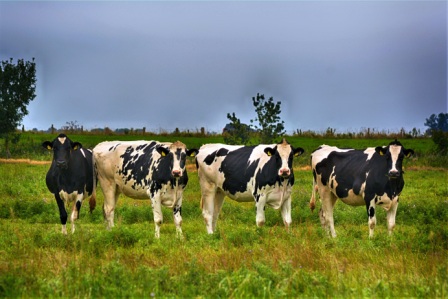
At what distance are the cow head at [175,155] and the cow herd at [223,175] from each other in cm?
2

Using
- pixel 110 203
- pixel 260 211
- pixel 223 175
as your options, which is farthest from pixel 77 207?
pixel 260 211

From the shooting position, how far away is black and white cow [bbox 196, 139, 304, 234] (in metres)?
16.9

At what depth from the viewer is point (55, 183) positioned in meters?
18.2

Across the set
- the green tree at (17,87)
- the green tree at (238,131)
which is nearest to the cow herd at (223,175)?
the green tree at (238,131)

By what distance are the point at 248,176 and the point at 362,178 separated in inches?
111

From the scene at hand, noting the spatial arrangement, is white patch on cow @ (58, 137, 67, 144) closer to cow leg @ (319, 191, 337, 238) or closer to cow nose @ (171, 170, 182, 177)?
cow nose @ (171, 170, 182, 177)

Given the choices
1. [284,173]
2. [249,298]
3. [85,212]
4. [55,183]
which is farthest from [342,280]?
[85,212]

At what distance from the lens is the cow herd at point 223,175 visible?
55.0 feet

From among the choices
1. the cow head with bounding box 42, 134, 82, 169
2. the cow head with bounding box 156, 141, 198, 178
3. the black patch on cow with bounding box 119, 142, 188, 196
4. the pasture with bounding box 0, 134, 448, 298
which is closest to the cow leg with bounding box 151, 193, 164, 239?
the black patch on cow with bounding box 119, 142, 188, 196

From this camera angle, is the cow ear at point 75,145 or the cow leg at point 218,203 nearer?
the cow leg at point 218,203

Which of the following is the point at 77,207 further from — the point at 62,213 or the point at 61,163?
the point at 61,163

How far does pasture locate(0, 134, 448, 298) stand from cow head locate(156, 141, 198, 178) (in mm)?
1604

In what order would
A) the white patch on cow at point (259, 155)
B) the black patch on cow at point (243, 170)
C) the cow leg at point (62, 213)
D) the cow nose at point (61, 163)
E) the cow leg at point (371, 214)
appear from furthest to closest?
the cow nose at point (61, 163) → the white patch on cow at point (259, 155) → the cow leg at point (62, 213) → the black patch on cow at point (243, 170) → the cow leg at point (371, 214)

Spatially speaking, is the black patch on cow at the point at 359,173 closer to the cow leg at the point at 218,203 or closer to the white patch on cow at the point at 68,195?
the cow leg at the point at 218,203
